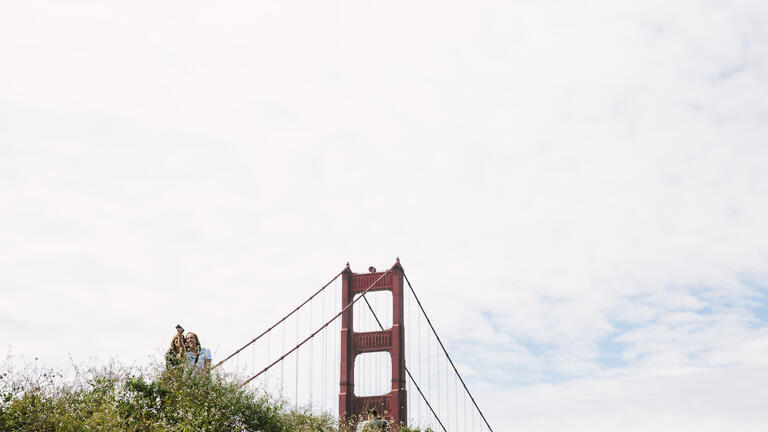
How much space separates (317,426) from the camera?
3112cm

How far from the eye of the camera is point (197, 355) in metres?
26.4

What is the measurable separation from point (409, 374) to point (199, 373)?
87.7ft

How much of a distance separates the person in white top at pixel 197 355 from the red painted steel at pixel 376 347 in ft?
46.7

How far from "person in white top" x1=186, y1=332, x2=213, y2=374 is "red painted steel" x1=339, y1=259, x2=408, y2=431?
561 inches

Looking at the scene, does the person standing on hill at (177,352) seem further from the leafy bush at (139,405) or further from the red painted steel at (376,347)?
the red painted steel at (376,347)

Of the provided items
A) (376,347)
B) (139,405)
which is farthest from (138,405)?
(376,347)

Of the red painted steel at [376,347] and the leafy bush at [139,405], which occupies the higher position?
the red painted steel at [376,347]

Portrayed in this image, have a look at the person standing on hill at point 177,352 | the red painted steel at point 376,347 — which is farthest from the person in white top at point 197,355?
the red painted steel at point 376,347

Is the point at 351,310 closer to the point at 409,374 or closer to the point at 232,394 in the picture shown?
the point at 409,374

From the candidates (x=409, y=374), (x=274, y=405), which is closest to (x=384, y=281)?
(x=409, y=374)

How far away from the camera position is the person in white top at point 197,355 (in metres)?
26.1

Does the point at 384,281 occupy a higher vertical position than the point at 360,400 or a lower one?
higher

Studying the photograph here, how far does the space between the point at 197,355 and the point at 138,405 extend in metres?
2.89

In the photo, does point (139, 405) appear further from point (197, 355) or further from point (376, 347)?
point (376, 347)
